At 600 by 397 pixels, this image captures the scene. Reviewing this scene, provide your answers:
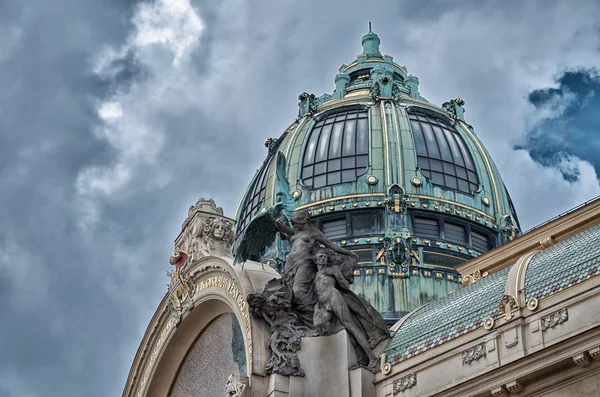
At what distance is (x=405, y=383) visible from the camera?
23406 mm

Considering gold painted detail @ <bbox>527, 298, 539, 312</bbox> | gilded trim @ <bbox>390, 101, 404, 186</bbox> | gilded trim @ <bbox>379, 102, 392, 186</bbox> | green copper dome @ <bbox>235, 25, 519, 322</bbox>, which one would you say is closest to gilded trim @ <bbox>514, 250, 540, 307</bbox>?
gold painted detail @ <bbox>527, 298, 539, 312</bbox>

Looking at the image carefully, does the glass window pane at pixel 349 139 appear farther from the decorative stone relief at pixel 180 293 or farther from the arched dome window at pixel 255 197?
the decorative stone relief at pixel 180 293

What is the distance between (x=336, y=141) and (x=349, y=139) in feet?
1.60

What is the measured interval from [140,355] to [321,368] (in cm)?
781

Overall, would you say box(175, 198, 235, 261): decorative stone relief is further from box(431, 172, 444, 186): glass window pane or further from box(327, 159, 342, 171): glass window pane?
box(431, 172, 444, 186): glass window pane

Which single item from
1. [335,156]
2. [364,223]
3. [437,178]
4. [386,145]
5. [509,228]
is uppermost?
[386,145]

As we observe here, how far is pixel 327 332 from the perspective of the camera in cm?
2470

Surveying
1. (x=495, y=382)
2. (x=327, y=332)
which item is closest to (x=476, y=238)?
(x=327, y=332)

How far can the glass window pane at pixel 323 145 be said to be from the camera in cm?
4372

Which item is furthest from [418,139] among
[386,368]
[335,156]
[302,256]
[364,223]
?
[386,368]

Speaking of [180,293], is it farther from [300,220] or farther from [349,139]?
[349,139]

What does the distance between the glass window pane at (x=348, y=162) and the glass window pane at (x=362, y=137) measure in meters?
0.39

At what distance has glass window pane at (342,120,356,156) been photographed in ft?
143

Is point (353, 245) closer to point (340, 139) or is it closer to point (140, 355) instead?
point (340, 139)
